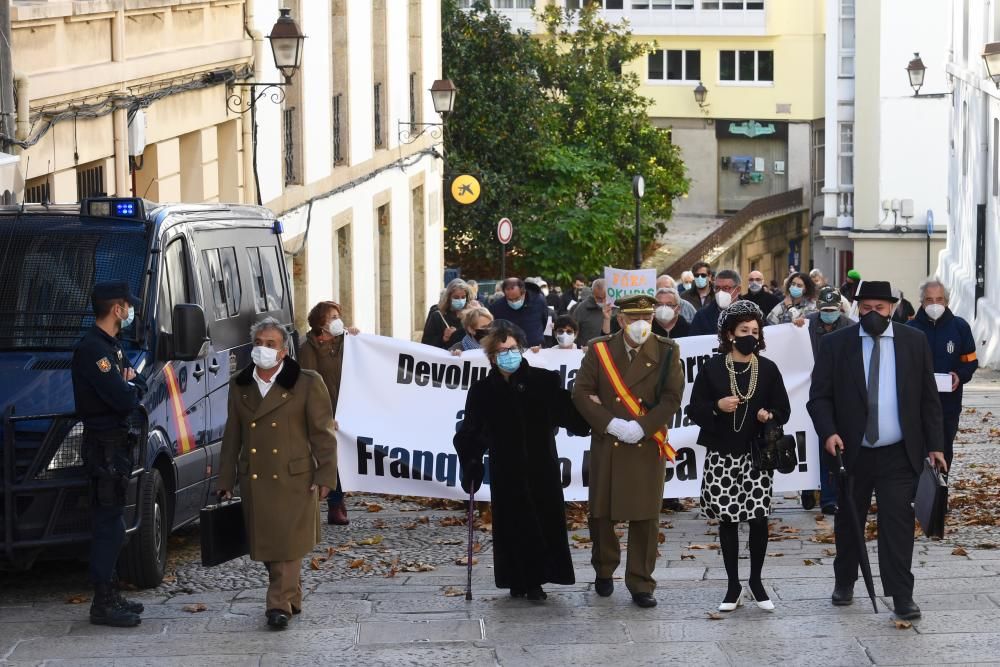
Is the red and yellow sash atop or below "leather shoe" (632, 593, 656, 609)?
atop

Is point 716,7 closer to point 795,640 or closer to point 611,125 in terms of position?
point 611,125

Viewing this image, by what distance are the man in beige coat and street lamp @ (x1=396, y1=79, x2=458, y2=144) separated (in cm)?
2299

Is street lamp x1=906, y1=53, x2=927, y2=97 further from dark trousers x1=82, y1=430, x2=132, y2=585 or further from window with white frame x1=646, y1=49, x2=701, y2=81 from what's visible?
dark trousers x1=82, y1=430, x2=132, y2=585

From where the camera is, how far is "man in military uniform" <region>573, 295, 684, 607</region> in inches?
407

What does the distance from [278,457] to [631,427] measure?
1914 mm

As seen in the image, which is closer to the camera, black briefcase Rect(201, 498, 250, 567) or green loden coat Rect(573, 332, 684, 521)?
black briefcase Rect(201, 498, 250, 567)

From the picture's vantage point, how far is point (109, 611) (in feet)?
32.7

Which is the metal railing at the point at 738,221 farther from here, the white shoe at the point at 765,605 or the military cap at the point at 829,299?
the white shoe at the point at 765,605

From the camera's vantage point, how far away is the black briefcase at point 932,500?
9.84 meters

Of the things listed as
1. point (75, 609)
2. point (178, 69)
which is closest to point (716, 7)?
point (178, 69)

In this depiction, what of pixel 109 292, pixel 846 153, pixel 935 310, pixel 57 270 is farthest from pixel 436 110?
pixel 109 292

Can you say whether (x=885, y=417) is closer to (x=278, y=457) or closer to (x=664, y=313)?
(x=278, y=457)

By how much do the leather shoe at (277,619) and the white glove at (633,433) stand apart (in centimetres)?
206

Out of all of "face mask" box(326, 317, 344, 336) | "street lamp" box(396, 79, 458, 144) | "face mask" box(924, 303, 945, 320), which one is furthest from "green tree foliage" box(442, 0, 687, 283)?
"face mask" box(924, 303, 945, 320)
